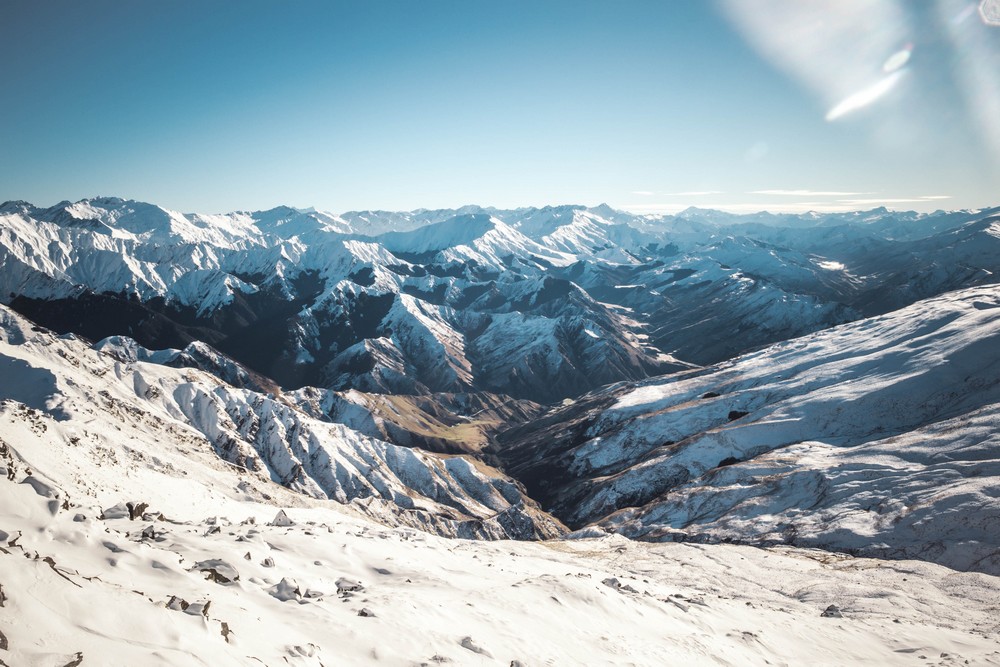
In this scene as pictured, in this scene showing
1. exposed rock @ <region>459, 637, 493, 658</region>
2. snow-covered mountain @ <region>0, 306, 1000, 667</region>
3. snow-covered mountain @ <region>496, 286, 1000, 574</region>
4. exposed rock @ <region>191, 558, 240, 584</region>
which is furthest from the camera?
snow-covered mountain @ <region>496, 286, 1000, 574</region>

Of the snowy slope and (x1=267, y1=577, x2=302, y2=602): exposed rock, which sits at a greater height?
(x1=267, y1=577, x2=302, y2=602): exposed rock

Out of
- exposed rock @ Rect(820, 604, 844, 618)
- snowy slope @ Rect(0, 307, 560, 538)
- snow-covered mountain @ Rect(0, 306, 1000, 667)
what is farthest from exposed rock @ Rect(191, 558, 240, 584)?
exposed rock @ Rect(820, 604, 844, 618)

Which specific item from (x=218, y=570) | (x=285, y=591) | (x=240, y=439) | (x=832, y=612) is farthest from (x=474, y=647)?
(x=240, y=439)

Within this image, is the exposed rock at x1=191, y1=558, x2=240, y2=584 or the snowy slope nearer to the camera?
the exposed rock at x1=191, y1=558, x2=240, y2=584

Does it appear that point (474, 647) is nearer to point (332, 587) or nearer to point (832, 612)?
point (332, 587)

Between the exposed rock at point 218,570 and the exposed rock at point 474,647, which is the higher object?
the exposed rock at point 218,570

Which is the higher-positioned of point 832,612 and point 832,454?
point 832,454

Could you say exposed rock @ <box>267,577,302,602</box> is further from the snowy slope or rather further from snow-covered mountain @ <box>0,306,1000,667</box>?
the snowy slope

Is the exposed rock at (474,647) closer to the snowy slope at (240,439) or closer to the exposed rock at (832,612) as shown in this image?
the exposed rock at (832,612)

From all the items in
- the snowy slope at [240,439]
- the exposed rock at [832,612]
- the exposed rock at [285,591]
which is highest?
the exposed rock at [285,591]

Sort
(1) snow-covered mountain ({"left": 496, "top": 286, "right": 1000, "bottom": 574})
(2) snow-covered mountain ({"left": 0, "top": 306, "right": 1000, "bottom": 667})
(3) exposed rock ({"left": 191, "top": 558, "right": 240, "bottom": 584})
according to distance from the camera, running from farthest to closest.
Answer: (1) snow-covered mountain ({"left": 496, "top": 286, "right": 1000, "bottom": 574}), (3) exposed rock ({"left": 191, "top": 558, "right": 240, "bottom": 584}), (2) snow-covered mountain ({"left": 0, "top": 306, "right": 1000, "bottom": 667})

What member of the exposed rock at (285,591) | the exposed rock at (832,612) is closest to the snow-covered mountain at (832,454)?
the exposed rock at (832,612)
